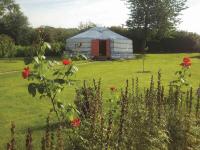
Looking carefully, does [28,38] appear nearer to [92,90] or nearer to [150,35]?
[150,35]

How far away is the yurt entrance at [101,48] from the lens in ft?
147

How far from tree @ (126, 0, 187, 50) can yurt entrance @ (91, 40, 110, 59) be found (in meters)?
7.37

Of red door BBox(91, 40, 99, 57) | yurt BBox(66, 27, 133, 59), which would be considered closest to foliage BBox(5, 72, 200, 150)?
yurt BBox(66, 27, 133, 59)

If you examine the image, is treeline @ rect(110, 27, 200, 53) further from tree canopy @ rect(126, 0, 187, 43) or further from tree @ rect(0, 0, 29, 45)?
tree @ rect(0, 0, 29, 45)

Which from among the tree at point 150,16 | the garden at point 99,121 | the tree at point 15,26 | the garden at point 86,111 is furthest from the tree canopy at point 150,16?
the garden at point 99,121

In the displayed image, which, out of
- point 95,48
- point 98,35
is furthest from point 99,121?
point 98,35

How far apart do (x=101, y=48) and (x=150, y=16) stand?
28.8 feet

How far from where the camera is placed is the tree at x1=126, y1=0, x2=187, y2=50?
5156 cm

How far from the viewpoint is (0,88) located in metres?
18.2

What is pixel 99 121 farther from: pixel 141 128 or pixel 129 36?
pixel 129 36

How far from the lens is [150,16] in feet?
169

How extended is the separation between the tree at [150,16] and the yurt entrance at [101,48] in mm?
7375

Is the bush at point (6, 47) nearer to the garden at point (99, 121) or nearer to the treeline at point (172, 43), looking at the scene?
the treeline at point (172, 43)

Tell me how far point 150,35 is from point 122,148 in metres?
46.8
